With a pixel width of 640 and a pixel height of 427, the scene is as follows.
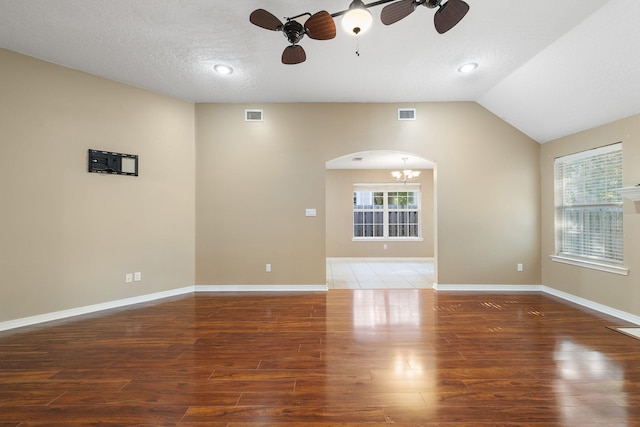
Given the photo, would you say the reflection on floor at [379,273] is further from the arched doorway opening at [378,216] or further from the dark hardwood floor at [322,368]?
the dark hardwood floor at [322,368]

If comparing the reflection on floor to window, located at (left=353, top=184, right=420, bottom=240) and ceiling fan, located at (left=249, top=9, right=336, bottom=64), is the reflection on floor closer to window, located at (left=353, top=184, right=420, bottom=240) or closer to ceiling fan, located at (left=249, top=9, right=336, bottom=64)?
window, located at (left=353, top=184, right=420, bottom=240)

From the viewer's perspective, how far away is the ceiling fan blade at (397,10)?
1995 mm

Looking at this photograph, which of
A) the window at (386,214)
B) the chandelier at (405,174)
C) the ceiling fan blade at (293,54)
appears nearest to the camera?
the ceiling fan blade at (293,54)

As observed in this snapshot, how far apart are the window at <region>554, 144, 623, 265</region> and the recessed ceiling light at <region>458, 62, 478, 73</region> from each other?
2.05 m

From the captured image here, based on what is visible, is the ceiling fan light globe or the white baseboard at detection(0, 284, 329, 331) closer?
the ceiling fan light globe

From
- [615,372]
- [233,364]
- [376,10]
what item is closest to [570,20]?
[376,10]

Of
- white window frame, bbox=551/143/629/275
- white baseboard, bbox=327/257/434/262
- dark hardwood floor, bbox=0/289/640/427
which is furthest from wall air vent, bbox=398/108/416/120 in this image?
white baseboard, bbox=327/257/434/262

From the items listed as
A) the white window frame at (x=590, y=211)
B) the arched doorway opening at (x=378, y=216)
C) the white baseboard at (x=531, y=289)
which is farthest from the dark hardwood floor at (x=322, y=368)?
the arched doorway opening at (x=378, y=216)

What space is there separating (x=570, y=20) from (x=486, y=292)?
12.0 ft

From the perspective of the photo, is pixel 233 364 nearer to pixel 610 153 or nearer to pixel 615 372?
pixel 615 372

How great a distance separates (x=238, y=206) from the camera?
15.4ft

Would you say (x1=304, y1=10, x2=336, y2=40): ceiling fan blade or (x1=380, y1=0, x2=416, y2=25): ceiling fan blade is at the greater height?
(x1=380, y1=0, x2=416, y2=25): ceiling fan blade

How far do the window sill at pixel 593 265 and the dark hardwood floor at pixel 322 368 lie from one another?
0.60 m

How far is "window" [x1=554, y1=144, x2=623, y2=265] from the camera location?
3.58 meters
